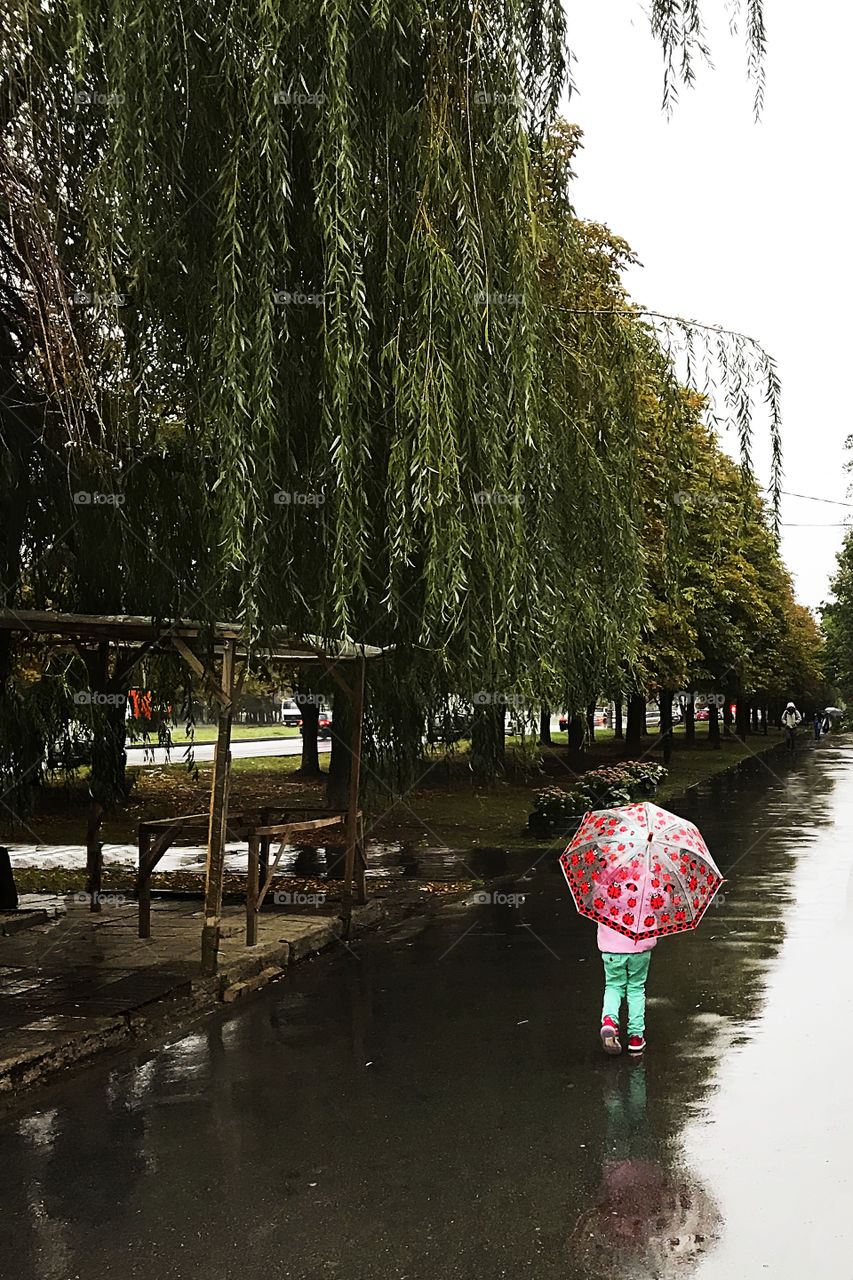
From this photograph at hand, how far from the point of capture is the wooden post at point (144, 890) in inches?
420

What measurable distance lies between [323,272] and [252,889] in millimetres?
5152

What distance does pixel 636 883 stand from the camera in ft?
22.6

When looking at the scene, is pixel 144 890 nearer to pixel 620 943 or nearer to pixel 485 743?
pixel 485 743

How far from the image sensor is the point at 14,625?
345 inches

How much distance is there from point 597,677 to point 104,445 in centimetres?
795

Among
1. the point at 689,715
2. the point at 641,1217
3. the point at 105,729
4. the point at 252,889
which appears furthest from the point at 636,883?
the point at 689,715

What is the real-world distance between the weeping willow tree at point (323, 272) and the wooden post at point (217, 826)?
823 millimetres

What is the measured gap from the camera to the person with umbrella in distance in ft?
22.7

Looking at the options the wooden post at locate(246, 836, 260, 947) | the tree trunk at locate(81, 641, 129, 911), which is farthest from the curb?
the tree trunk at locate(81, 641, 129, 911)

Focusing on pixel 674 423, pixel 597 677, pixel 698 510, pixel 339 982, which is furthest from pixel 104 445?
pixel 698 510

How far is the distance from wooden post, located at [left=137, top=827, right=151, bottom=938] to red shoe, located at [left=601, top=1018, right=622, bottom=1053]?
4.60 meters

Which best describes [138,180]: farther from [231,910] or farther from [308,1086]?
[231,910]

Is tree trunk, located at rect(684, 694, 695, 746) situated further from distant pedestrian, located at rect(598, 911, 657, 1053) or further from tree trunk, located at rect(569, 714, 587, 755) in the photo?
distant pedestrian, located at rect(598, 911, 657, 1053)

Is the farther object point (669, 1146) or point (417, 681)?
point (417, 681)
